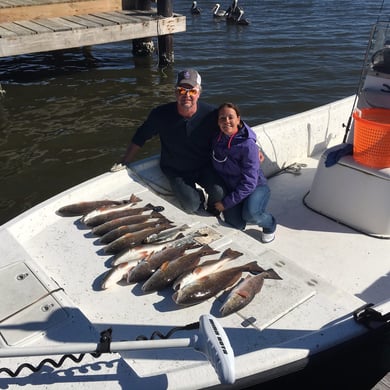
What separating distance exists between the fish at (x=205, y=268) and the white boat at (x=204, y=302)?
115 millimetres

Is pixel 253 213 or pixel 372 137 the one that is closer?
pixel 372 137

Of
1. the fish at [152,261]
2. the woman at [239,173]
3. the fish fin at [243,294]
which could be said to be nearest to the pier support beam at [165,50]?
the woman at [239,173]

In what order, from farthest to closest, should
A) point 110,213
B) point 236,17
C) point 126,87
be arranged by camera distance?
point 236,17 → point 126,87 → point 110,213

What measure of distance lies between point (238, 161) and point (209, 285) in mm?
1602

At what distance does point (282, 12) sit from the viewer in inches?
939

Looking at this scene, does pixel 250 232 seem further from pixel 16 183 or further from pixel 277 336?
pixel 16 183

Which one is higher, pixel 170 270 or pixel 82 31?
pixel 82 31

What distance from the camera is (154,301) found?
12.0 feet

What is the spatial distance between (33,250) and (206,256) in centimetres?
171

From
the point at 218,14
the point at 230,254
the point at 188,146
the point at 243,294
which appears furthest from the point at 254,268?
the point at 218,14

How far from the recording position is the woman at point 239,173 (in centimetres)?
460

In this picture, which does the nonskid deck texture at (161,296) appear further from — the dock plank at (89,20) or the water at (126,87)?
the dock plank at (89,20)

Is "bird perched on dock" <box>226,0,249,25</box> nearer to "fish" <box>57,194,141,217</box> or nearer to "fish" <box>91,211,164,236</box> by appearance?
"fish" <box>57,194,141,217</box>

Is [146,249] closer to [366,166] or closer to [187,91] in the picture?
[187,91]
